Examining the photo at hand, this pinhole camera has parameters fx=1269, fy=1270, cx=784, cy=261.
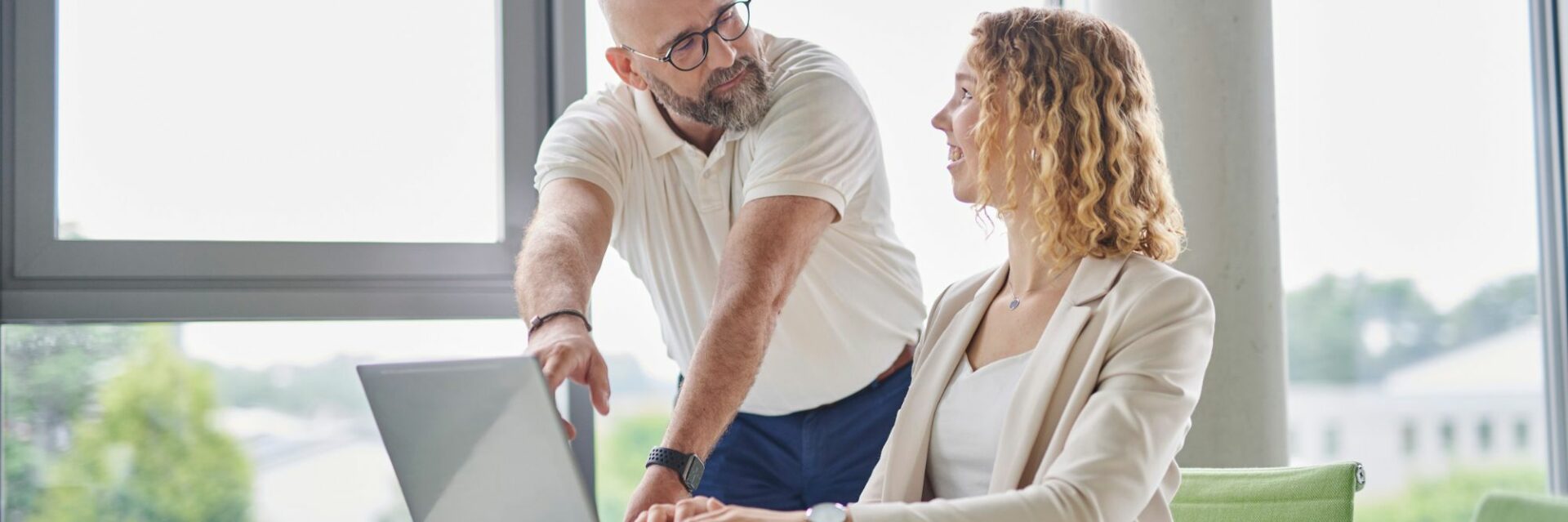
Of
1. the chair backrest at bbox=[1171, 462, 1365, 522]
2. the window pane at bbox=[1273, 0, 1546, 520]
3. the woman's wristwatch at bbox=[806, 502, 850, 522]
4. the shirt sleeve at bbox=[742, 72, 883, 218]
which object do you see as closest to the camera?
the woman's wristwatch at bbox=[806, 502, 850, 522]

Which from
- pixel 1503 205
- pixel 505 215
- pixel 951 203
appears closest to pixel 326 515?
pixel 505 215

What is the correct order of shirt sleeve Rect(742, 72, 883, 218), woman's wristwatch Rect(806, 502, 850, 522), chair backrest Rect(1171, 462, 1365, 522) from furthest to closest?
shirt sleeve Rect(742, 72, 883, 218), chair backrest Rect(1171, 462, 1365, 522), woman's wristwatch Rect(806, 502, 850, 522)

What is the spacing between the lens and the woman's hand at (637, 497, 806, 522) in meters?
1.29

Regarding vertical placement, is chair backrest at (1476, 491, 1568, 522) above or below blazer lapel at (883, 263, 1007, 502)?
below

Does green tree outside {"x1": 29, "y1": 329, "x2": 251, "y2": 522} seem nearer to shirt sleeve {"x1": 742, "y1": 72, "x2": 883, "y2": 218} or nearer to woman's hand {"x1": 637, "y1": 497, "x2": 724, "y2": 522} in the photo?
shirt sleeve {"x1": 742, "y1": 72, "x2": 883, "y2": 218}

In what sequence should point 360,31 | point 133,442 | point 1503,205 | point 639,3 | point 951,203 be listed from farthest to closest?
point 1503,205 < point 951,203 < point 360,31 < point 133,442 < point 639,3

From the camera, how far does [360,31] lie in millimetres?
2623

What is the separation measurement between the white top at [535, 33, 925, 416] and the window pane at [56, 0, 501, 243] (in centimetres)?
50

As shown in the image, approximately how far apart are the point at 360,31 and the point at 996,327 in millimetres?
1582

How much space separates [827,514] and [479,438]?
355 millimetres

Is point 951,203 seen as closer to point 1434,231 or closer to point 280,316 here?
point 1434,231

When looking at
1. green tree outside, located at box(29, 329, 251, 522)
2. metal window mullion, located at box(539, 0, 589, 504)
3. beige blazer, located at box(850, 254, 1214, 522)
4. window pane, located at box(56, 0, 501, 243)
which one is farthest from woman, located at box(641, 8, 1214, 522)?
green tree outside, located at box(29, 329, 251, 522)

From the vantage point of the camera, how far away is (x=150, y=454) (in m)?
2.45

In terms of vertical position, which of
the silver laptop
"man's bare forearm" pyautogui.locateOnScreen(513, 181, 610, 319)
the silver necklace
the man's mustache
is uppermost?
the man's mustache
